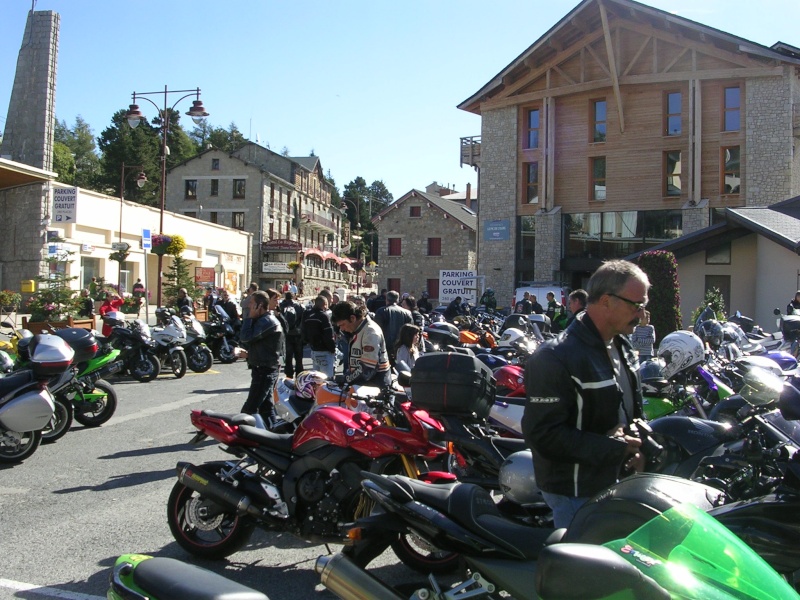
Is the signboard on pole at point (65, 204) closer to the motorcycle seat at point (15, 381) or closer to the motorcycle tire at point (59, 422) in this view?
the motorcycle tire at point (59, 422)

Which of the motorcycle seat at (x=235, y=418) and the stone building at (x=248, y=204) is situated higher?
the stone building at (x=248, y=204)

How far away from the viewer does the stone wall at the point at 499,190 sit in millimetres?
39125

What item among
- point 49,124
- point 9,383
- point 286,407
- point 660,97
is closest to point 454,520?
point 286,407

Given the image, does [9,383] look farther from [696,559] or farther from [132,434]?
[696,559]

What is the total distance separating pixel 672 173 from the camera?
115 ft

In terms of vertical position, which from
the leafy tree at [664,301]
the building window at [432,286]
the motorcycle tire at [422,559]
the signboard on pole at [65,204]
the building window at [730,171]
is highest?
the building window at [730,171]

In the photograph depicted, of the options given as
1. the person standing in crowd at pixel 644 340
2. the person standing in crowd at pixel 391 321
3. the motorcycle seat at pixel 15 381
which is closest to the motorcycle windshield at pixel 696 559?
the motorcycle seat at pixel 15 381

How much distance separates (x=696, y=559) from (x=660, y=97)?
37.0 meters

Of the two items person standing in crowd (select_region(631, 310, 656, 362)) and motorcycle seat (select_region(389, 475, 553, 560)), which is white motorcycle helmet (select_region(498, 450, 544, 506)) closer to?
motorcycle seat (select_region(389, 475, 553, 560))

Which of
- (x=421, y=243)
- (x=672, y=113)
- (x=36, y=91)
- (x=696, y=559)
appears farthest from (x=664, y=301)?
(x=421, y=243)

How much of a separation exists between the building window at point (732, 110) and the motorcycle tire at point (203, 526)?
34.1 m

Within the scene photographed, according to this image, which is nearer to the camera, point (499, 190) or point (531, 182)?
point (531, 182)

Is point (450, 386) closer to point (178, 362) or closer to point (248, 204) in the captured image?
point (178, 362)

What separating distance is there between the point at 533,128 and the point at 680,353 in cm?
3430
